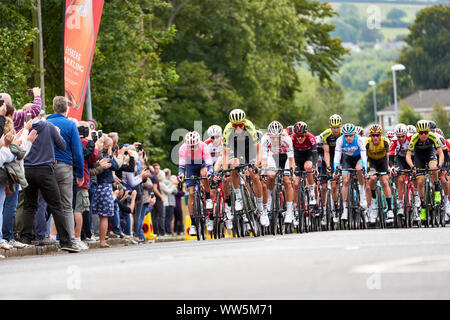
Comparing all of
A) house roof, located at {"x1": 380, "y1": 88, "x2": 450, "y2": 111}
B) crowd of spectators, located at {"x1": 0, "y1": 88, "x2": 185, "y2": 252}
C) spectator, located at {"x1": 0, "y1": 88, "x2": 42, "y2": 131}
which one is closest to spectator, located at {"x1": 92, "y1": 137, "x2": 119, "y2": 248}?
crowd of spectators, located at {"x1": 0, "y1": 88, "x2": 185, "y2": 252}

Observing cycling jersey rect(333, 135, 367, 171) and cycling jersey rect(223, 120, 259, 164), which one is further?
cycling jersey rect(333, 135, 367, 171)

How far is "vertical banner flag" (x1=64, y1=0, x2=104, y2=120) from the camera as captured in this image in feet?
71.7

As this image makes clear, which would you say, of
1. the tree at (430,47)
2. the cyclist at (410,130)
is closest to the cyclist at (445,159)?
the cyclist at (410,130)

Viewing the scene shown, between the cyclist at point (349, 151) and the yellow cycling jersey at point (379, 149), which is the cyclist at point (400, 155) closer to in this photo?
the yellow cycling jersey at point (379, 149)

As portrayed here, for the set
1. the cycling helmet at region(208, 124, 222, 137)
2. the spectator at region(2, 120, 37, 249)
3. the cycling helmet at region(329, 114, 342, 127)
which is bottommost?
the spectator at region(2, 120, 37, 249)

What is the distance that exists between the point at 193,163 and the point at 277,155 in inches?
78.0

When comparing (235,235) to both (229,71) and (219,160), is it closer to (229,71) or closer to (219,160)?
(219,160)

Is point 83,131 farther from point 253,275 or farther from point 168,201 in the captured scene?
point 168,201

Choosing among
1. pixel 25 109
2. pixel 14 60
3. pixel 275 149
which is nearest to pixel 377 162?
pixel 275 149

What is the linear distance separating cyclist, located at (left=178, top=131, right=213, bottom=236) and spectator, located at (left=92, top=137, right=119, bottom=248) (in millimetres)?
1202

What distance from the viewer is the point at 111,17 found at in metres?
31.4

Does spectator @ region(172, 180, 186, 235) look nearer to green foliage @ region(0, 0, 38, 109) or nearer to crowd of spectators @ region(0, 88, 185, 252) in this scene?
green foliage @ region(0, 0, 38, 109)

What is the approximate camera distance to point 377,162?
72.7ft

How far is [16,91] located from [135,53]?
30.6 feet
